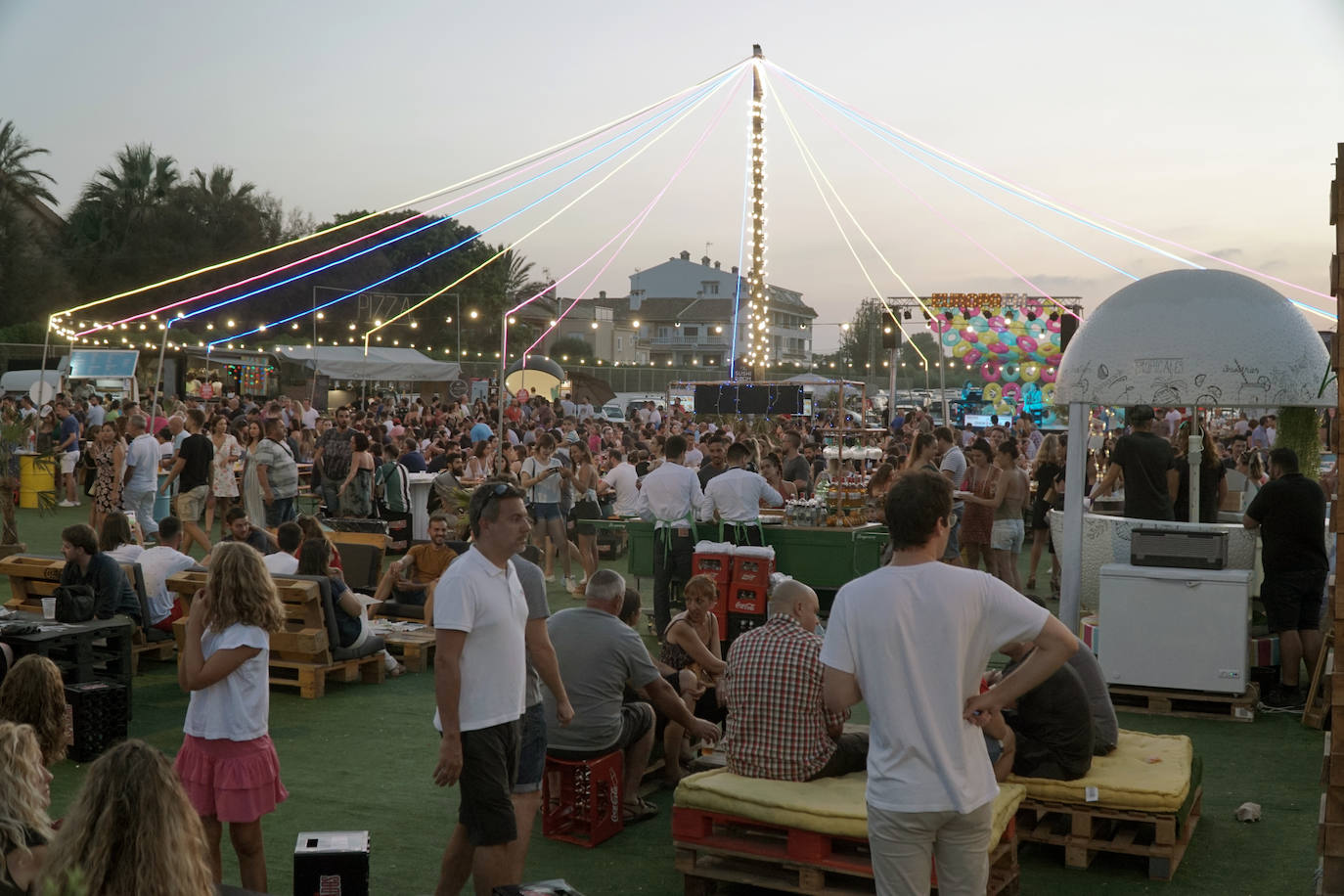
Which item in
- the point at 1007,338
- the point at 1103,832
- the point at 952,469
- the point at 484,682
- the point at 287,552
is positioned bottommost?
the point at 1103,832

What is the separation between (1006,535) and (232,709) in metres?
8.71

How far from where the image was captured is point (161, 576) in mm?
9617

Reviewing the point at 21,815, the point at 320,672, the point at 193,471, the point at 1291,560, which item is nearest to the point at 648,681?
the point at 21,815

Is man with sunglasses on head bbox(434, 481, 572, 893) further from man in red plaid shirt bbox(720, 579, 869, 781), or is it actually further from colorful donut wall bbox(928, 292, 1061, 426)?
colorful donut wall bbox(928, 292, 1061, 426)

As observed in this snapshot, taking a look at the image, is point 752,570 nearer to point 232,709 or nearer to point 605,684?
point 605,684

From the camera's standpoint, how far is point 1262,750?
7836mm

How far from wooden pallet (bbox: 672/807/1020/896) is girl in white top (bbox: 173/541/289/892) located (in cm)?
178

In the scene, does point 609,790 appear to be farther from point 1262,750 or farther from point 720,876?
point 1262,750

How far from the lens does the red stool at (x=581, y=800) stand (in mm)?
6031

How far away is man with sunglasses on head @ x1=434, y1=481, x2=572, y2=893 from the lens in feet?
14.7

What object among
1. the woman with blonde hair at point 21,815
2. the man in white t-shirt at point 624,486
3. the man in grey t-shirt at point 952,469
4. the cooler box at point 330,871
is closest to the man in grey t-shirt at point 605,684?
the cooler box at point 330,871

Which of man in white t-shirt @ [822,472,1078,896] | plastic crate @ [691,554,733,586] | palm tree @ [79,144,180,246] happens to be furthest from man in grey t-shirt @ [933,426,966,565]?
palm tree @ [79,144,180,246]

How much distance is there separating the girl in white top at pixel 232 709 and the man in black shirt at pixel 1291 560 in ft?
23.3

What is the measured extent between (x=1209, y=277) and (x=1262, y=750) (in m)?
3.75
